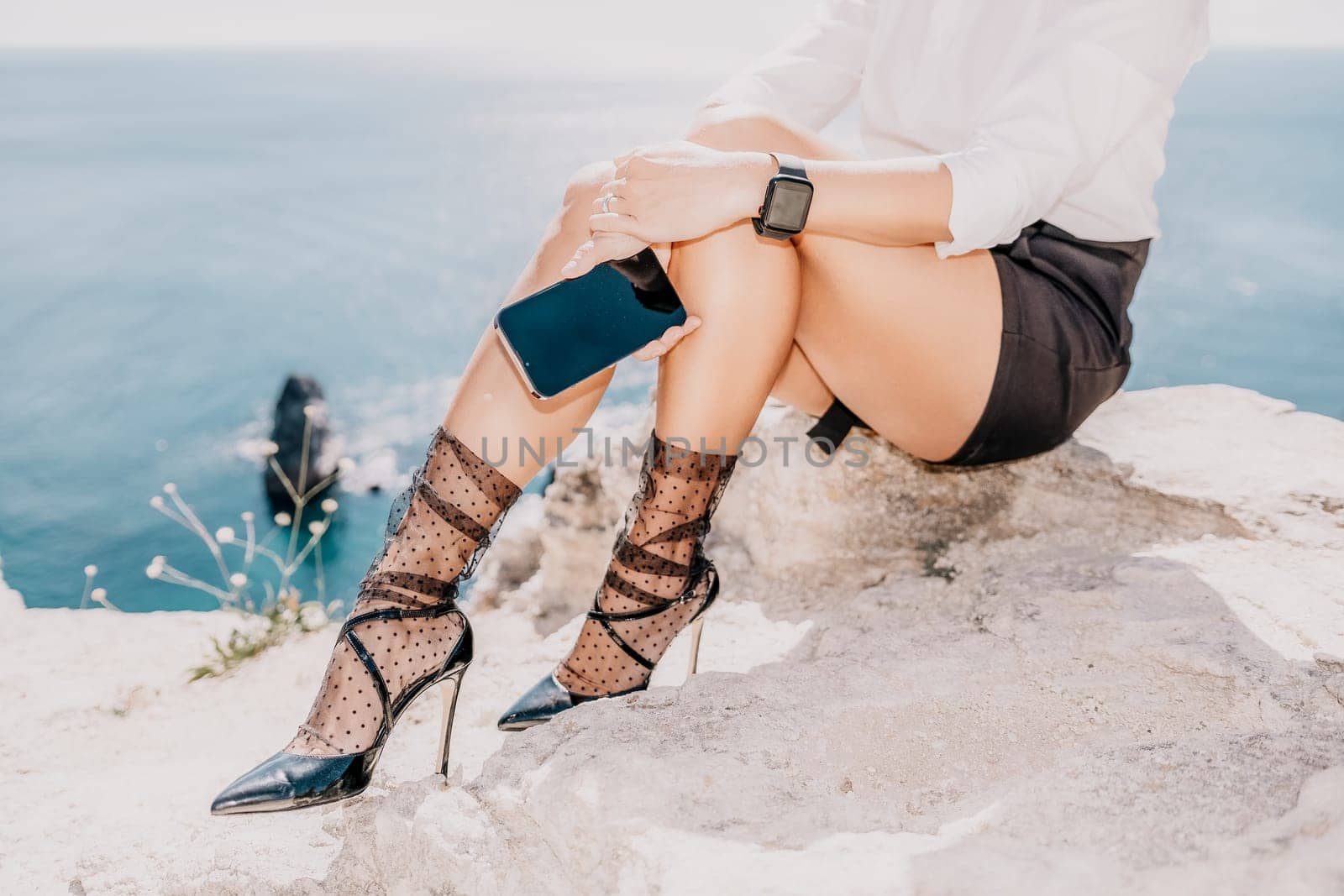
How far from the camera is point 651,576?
153cm

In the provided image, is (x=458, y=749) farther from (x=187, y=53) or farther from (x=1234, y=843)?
(x=187, y=53)

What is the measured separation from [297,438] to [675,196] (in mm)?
9773

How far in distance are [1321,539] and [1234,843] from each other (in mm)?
1170

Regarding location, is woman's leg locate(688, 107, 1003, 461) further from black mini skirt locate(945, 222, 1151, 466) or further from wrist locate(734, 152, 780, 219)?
wrist locate(734, 152, 780, 219)

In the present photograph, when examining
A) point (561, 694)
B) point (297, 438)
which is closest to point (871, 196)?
point (561, 694)

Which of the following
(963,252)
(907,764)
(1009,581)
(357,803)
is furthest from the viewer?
(1009,581)

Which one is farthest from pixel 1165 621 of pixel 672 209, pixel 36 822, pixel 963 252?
pixel 36 822

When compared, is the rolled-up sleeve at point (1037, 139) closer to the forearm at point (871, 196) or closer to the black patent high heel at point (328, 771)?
the forearm at point (871, 196)

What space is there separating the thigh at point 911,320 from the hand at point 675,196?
0.16 m

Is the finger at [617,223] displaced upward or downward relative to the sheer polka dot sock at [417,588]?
upward

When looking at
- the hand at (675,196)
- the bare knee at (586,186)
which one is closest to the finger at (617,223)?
the hand at (675,196)

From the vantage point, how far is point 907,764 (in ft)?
4.08

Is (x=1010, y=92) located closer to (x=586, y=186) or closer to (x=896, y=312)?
(x=896, y=312)

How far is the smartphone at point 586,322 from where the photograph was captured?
4.38ft
